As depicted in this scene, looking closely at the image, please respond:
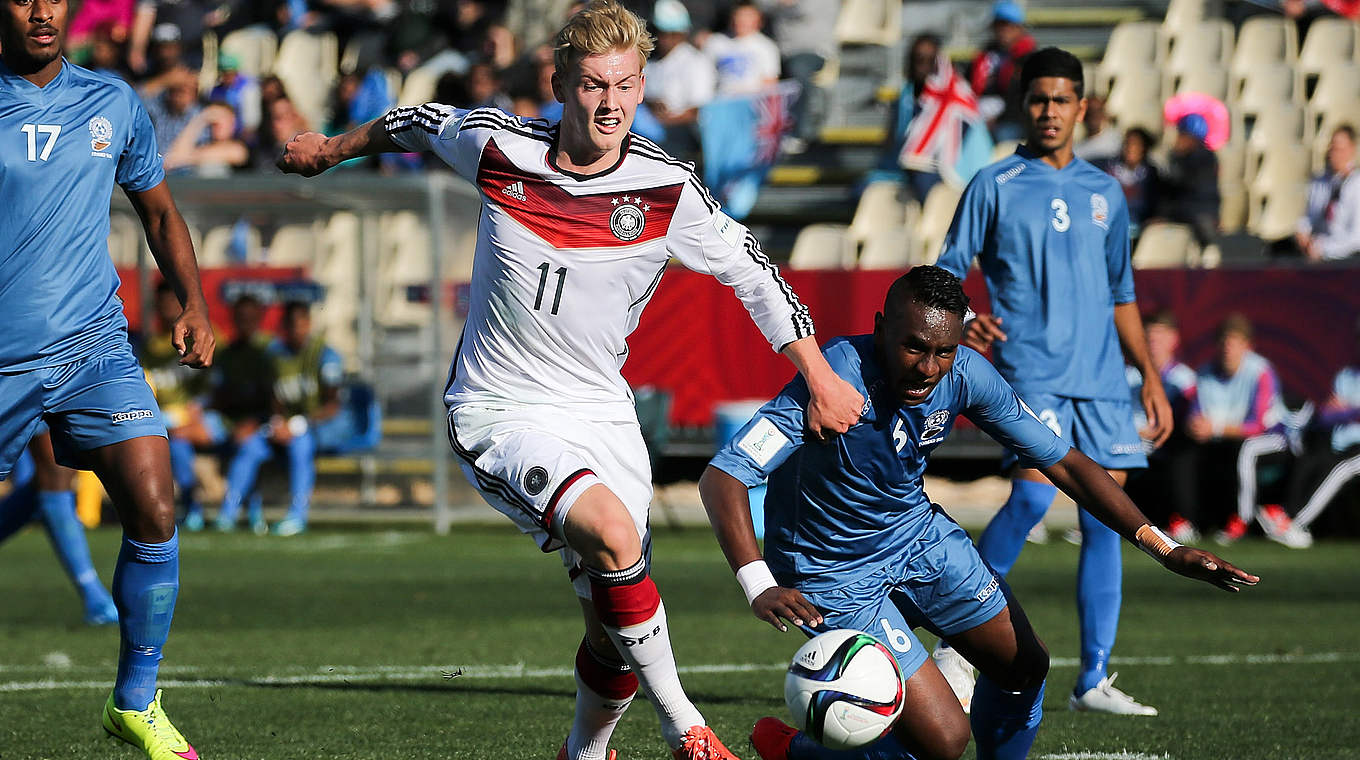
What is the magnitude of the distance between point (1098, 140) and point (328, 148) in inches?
487

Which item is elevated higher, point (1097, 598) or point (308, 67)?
point (1097, 598)

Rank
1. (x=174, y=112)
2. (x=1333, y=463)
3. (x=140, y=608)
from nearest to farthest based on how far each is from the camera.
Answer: (x=140, y=608), (x=1333, y=463), (x=174, y=112)

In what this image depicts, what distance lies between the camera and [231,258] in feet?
54.6

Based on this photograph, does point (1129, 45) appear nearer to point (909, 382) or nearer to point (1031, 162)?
point (1031, 162)

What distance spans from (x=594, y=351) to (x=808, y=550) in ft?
2.90

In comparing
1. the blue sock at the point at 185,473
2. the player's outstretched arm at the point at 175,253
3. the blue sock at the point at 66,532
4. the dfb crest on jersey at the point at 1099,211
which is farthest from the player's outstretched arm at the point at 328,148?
the blue sock at the point at 185,473

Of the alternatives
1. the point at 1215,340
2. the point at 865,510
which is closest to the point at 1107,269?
the point at 865,510

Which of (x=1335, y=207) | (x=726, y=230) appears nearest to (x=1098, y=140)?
(x=1335, y=207)

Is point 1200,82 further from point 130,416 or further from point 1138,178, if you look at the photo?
point 130,416

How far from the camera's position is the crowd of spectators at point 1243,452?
13.3 m

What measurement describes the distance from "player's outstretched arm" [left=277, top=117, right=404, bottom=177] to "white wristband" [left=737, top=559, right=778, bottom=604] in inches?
65.5

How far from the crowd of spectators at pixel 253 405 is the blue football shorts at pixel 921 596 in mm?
10527

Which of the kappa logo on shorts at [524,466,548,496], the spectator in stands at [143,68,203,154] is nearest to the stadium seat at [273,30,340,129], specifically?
the spectator in stands at [143,68,203,154]

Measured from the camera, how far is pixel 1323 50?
18031mm
